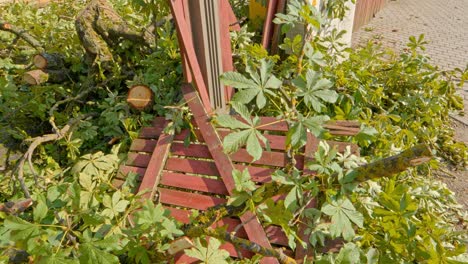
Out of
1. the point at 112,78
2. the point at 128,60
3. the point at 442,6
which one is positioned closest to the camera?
the point at 112,78

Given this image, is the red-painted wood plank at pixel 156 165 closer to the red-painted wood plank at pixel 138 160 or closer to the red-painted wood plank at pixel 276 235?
the red-painted wood plank at pixel 138 160

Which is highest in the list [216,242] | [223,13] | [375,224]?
[223,13]

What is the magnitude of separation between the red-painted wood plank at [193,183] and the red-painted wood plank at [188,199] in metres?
0.05

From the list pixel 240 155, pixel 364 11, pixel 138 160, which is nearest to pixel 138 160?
pixel 138 160

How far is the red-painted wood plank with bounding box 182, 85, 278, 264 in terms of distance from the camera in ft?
7.12

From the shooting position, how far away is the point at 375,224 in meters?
A: 2.21

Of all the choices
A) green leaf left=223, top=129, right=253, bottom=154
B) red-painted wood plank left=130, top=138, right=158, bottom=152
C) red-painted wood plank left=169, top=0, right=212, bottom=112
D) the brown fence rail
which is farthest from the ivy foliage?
the brown fence rail

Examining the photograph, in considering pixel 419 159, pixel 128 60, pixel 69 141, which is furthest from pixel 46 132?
pixel 419 159

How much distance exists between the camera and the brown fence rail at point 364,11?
241 inches

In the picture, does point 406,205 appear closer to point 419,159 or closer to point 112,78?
point 419,159

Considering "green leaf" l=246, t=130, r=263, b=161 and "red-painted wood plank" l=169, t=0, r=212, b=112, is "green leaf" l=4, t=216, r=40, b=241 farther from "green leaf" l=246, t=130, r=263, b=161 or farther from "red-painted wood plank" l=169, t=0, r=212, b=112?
"red-painted wood plank" l=169, t=0, r=212, b=112

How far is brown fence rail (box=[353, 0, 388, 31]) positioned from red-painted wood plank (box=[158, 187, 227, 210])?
485cm

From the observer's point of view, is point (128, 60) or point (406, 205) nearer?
point (406, 205)

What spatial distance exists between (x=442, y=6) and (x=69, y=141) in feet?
27.8
